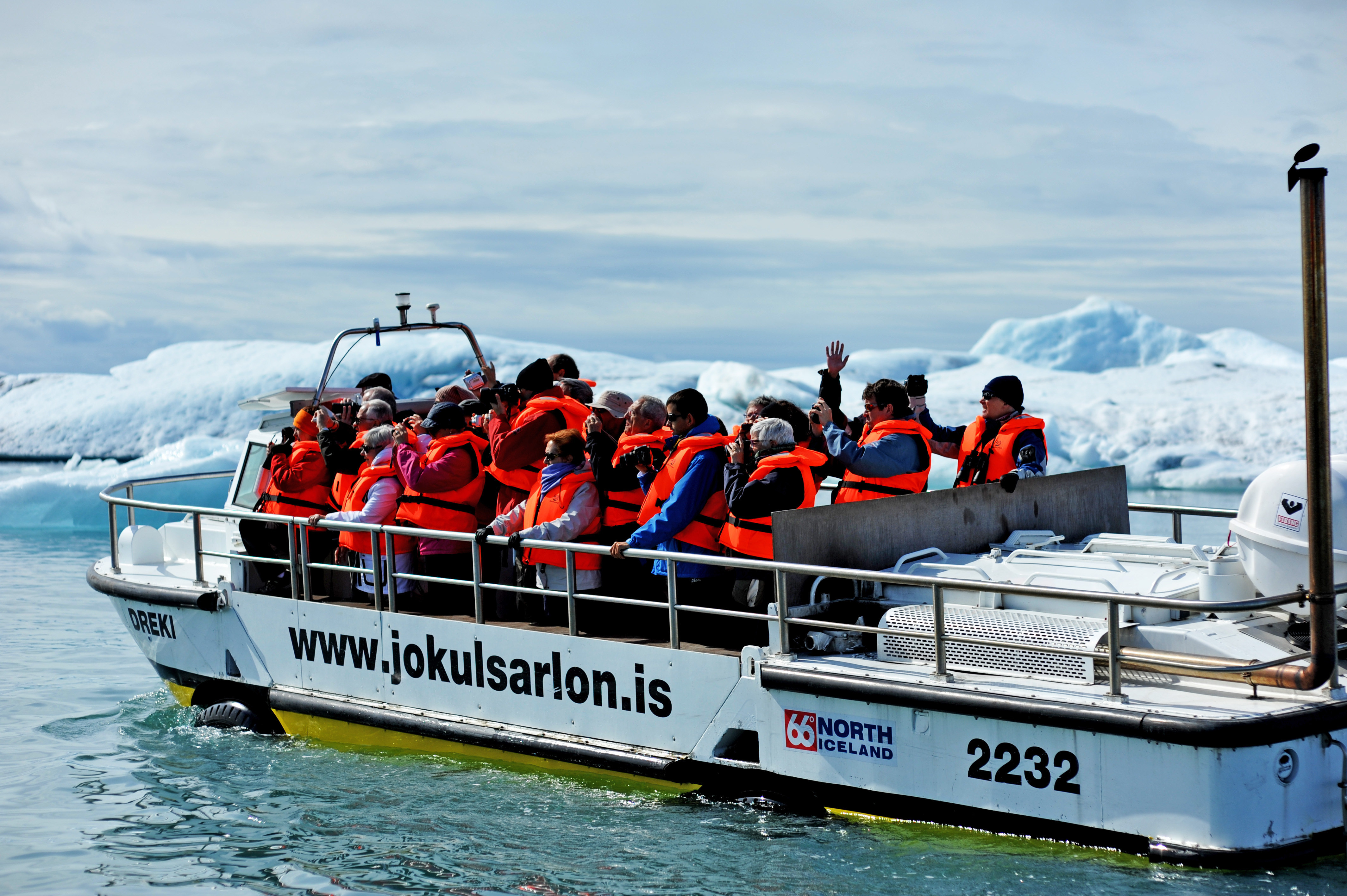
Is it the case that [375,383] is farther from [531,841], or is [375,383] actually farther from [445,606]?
[531,841]

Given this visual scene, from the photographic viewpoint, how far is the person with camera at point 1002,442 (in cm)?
611

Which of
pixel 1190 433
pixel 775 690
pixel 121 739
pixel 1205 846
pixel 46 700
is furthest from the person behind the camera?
pixel 1190 433

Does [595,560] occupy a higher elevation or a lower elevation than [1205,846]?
higher

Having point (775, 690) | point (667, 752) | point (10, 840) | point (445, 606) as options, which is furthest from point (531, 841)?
point (10, 840)

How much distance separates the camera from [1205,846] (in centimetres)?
408

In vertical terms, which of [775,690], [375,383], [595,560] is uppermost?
[375,383]

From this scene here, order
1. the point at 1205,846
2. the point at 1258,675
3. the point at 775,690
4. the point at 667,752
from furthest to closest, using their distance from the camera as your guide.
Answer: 1. the point at 667,752
2. the point at 775,690
3. the point at 1258,675
4. the point at 1205,846

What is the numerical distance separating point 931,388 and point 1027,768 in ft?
105

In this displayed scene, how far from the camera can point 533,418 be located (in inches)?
236

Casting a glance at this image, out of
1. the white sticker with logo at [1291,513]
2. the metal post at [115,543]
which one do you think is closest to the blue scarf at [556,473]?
the white sticker with logo at [1291,513]

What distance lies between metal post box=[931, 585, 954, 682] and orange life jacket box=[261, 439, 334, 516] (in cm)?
384

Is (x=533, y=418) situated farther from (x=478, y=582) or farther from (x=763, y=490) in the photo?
(x=763, y=490)

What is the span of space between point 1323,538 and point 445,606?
13.2ft

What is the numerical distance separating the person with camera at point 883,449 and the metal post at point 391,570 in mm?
2174
